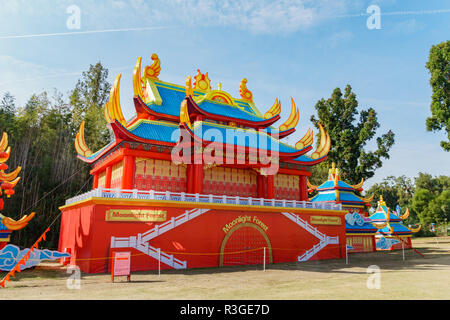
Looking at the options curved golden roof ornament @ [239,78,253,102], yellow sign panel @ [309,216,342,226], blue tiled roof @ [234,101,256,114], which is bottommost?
yellow sign panel @ [309,216,342,226]

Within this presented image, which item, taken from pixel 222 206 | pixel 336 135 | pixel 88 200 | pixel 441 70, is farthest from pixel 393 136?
pixel 88 200

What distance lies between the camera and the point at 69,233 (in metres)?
17.0

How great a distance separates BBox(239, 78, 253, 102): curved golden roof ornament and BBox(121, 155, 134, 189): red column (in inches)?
435

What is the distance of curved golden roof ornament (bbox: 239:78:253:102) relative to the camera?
24094mm

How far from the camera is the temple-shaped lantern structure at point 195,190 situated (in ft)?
45.8

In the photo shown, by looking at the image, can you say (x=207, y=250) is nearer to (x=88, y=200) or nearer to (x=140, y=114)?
(x=88, y=200)

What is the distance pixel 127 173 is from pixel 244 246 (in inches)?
278

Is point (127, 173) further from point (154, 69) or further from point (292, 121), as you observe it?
point (292, 121)

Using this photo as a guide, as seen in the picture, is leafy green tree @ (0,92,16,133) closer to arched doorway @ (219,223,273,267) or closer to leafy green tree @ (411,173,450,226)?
arched doorway @ (219,223,273,267)

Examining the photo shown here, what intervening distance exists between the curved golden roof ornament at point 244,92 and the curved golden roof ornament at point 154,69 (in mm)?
6365

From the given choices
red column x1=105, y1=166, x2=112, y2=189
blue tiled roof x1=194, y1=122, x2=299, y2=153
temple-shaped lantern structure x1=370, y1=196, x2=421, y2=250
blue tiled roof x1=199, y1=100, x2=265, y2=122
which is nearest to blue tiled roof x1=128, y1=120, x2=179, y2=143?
blue tiled roof x1=194, y1=122, x2=299, y2=153

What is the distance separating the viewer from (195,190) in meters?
17.0

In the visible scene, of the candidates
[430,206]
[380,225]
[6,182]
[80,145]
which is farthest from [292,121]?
[430,206]

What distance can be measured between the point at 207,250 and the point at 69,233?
25.0 ft
